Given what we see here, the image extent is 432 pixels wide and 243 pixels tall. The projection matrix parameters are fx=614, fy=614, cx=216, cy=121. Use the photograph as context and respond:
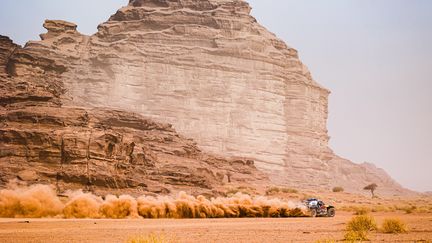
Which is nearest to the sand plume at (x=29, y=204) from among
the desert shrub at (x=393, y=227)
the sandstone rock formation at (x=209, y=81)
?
the desert shrub at (x=393, y=227)

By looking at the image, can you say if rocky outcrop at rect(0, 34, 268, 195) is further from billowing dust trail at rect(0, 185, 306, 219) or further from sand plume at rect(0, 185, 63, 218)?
sand plume at rect(0, 185, 63, 218)

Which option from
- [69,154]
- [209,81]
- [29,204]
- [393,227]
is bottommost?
[29,204]

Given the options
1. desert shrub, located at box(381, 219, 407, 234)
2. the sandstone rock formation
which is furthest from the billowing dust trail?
the sandstone rock formation

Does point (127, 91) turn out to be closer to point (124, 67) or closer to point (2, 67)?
point (124, 67)

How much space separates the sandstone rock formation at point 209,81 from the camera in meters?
134

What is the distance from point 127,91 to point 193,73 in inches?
607

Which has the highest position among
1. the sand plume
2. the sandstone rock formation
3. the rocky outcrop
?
the sandstone rock formation

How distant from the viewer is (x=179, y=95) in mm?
137500

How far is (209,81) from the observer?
138 metres

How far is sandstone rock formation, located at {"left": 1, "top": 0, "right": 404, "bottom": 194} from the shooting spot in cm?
13375

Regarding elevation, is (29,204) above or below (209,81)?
below

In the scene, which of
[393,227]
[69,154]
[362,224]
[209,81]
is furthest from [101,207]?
[209,81]

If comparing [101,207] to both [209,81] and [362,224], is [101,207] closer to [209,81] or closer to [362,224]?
[362,224]

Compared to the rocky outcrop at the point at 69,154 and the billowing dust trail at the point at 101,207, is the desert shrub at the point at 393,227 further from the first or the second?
the rocky outcrop at the point at 69,154
